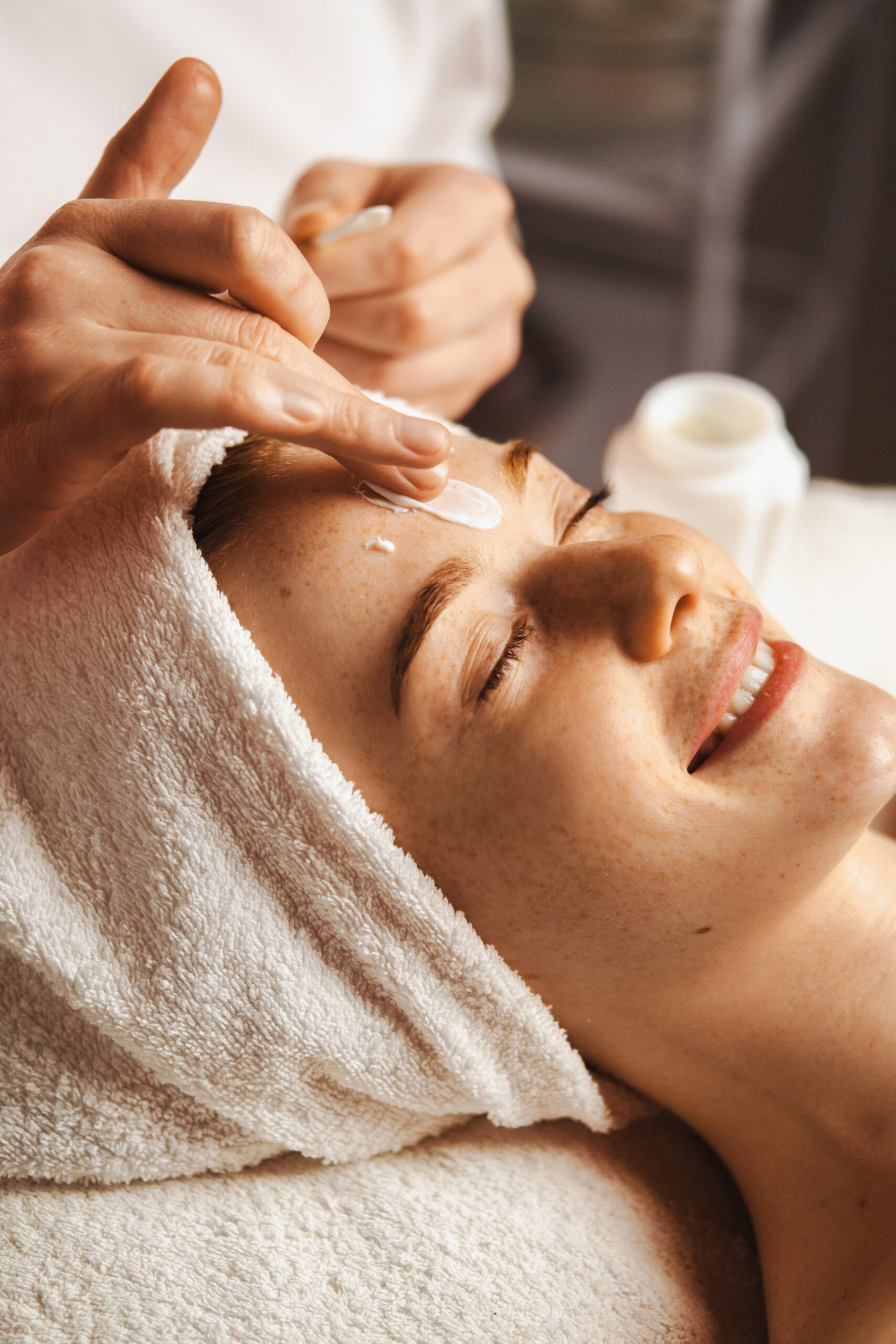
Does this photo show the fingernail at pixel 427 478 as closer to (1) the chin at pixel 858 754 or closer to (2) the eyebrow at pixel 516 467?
(2) the eyebrow at pixel 516 467

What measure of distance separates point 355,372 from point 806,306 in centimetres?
208

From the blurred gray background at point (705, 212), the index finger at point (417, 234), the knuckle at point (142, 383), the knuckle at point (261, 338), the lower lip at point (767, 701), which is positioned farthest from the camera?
the blurred gray background at point (705, 212)

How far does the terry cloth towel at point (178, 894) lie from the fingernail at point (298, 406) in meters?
0.20

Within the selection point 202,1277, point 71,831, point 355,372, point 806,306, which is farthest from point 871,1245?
point 806,306

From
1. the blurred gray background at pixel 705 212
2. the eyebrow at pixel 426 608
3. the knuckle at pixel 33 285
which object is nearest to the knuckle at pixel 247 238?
the knuckle at pixel 33 285

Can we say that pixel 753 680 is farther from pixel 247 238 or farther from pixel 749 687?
pixel 247 238

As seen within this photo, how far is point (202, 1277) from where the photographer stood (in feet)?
2.90

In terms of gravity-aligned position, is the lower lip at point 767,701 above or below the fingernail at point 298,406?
below

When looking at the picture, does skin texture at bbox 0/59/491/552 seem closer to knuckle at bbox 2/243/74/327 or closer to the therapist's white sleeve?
knuckle at bbox 2/243/74/327

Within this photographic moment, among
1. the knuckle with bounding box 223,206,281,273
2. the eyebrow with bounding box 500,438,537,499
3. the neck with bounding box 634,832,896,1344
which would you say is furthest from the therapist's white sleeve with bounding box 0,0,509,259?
the neck with bounding box 634,832,896,1344

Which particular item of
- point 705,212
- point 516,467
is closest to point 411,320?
point 516,467

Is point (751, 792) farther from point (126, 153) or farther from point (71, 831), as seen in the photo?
point (126, 153)

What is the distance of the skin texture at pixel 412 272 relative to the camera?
3.79 feet

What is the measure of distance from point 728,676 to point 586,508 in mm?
229
